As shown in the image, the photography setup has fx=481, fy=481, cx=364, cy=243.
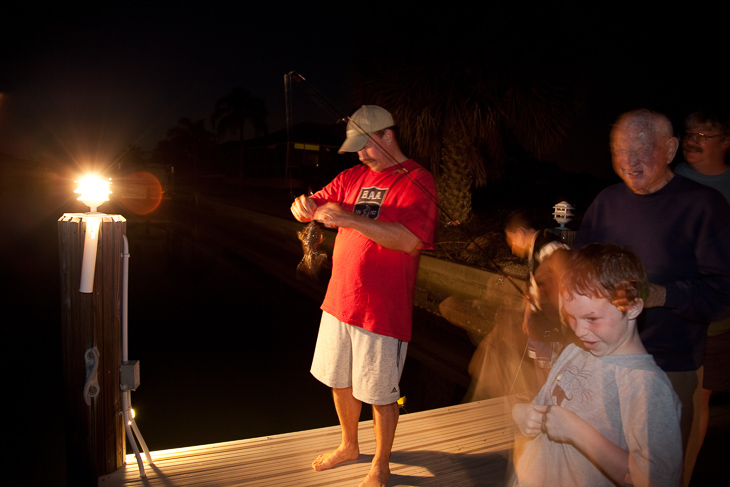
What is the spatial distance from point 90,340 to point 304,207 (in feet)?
3.92

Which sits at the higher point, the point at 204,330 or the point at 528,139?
the point at 528,139

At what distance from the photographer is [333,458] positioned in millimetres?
2607

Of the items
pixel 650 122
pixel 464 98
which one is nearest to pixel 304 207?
pixel 650 122

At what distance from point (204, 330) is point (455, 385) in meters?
3.43

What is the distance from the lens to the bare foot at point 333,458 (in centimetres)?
259

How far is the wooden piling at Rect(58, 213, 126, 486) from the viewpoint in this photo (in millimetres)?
2205

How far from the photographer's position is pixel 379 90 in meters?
9.62

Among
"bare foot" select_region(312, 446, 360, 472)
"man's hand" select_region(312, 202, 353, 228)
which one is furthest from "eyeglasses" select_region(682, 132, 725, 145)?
"bare foot" select_region(312, 446, 360, 472)

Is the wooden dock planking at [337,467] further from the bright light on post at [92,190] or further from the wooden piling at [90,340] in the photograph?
the bright light on post at [92,190]

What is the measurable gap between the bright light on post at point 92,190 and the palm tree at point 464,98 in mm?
7784

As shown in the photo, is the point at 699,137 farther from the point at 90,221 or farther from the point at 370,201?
the point at 90,221

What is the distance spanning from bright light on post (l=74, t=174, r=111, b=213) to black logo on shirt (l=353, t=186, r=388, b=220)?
1222 mm

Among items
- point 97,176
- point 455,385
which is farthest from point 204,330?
point 97,176

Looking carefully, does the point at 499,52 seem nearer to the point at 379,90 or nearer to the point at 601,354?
the point at 379,90
